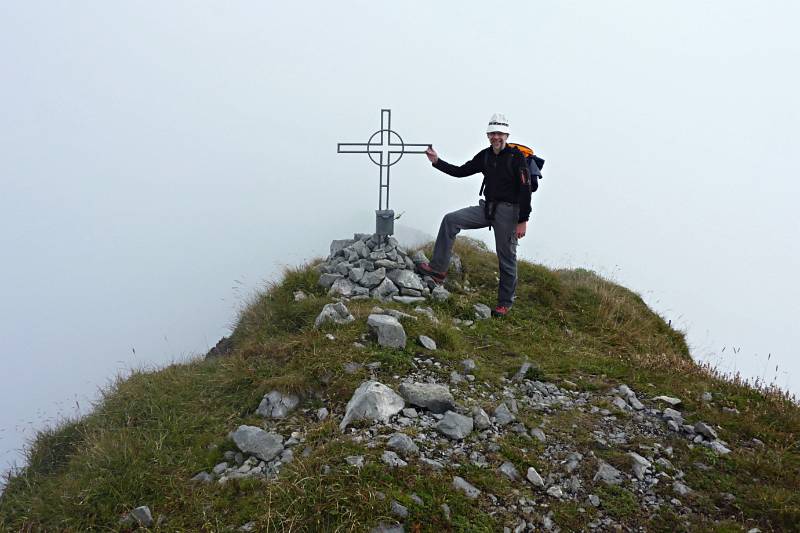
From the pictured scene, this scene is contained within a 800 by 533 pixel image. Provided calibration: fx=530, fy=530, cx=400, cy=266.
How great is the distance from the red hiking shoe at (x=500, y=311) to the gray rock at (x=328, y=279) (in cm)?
289

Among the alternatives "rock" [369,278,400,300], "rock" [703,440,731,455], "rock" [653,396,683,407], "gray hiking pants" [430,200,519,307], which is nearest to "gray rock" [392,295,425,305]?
"rock" [369,278,400,300]

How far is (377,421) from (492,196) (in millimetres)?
4954

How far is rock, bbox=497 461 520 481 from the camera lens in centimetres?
501

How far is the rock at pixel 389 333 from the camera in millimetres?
7309

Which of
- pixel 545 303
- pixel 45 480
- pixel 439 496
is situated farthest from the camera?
pixel 545 303

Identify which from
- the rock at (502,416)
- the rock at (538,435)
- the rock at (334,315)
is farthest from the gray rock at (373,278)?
the rock at (538,435)

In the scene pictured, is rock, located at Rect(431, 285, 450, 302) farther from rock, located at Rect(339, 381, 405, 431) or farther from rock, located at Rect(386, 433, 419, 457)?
rock, located at Rect(386, 433, 419, 457)

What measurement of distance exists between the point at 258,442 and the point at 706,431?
16.1 feet

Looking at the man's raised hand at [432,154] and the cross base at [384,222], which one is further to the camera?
the cross base at [384,222]

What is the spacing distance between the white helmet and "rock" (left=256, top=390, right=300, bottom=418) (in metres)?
5.33

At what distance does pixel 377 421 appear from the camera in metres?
5.62

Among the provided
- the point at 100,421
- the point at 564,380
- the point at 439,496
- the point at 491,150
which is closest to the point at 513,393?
the point at 564,380

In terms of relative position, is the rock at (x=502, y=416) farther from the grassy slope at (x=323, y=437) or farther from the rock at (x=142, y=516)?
A: the rock at (x=142, y=516)

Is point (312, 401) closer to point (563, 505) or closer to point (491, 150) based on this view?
point (563, 505)
